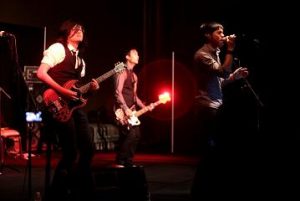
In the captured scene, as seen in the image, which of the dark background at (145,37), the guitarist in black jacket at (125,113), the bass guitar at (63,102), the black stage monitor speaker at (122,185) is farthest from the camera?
the dark background at (145,37)

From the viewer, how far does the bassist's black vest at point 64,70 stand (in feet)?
19.4

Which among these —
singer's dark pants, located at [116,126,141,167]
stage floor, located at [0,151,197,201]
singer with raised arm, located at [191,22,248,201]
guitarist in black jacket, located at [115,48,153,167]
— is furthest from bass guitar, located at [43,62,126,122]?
singer's dark pants, located at [116,126,141,167]

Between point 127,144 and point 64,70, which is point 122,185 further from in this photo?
point 127,144

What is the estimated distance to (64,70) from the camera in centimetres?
593

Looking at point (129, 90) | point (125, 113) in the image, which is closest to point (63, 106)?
point (125, 113)

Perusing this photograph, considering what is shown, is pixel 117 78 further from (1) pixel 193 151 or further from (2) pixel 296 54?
(1) pixel 193 151

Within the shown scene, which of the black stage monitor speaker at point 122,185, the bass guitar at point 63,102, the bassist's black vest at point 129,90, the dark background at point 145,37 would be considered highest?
the dark background at point 145,37

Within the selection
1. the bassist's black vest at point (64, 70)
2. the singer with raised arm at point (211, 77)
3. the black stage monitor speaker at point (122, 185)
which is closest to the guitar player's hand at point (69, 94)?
the bassist's black vest at point (64, 70)

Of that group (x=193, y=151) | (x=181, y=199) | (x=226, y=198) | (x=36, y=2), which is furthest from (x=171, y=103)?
(x=226, y=198)

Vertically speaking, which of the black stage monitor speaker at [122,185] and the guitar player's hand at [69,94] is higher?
the guitar player's hand at [69,94]

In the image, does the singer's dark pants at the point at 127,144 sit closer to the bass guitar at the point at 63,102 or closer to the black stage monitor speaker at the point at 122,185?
the bass guitar at the point at 63,102

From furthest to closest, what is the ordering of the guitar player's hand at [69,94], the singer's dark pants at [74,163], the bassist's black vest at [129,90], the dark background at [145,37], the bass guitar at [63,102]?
the dark background at [145,37]
the bassist's black vest at [129,90]
the guitar player's hand at [69,94]
the bass guitar at [63,102]
the singer's dark pants at [74,163]

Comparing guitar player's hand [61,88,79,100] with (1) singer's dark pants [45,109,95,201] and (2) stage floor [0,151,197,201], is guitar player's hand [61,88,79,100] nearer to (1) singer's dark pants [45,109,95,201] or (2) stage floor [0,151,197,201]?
(1) singer's dark pants [45,109,95,201]

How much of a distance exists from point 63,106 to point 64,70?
0.39 meters
